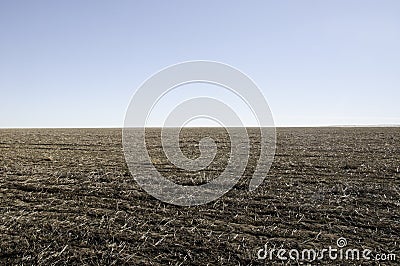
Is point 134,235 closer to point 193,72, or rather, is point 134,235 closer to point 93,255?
point 93,255

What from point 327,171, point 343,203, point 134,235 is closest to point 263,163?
point 327,171

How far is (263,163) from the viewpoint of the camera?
1641 centimetres

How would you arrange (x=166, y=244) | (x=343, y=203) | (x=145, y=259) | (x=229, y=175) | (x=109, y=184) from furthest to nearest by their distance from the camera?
(x=229, y=175), (x=109, y=184), (x=343, y=203), (x=166, y=244), (x=145, y=259)

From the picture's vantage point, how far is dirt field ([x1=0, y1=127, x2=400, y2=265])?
24.9 ft

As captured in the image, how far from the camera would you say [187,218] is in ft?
30.4

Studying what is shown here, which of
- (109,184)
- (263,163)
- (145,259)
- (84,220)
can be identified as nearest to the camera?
(145,259)

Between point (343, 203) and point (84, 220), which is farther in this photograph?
point (343, 203)

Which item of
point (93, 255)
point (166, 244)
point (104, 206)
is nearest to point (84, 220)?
point (104, 206)

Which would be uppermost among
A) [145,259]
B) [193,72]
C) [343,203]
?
[193,72]

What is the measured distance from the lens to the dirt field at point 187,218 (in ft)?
24.9

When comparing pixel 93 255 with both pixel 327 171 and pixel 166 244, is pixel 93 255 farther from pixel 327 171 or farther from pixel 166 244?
pixel 327 171

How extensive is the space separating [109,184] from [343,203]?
718 centimetres

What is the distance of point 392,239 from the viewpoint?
7895 millimetres

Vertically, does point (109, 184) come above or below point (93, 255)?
above
